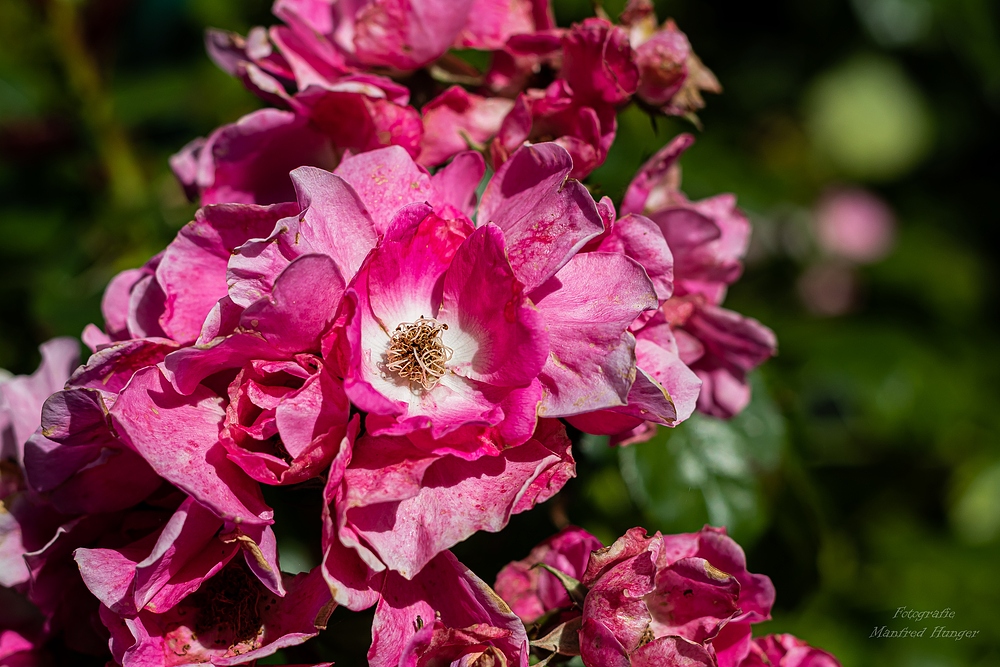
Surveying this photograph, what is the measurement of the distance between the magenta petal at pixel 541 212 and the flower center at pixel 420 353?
0.14 metres

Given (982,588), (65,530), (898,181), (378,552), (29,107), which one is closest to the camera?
(378,552)

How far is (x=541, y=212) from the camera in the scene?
2.57 feet

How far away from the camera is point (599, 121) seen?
0.95 metres

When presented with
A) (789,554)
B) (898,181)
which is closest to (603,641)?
(789,554)

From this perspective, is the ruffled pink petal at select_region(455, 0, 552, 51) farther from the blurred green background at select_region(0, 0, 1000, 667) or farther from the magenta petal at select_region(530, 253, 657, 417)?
the magenta petal at select_region(530, 253, 657, 417)

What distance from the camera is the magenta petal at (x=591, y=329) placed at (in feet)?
2.37

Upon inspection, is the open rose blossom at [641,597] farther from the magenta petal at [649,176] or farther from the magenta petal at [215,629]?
the magenta petal at [649,176]

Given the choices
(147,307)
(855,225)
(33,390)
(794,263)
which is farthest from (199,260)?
(855,225)

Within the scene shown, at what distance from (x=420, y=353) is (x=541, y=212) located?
202mm

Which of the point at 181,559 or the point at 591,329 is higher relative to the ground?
the point at 591,329

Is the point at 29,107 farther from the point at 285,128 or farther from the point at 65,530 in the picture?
the point at 65,530

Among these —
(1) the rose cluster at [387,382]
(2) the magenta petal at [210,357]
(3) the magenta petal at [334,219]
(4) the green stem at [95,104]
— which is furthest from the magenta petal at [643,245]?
(4) the green stem at [95,104]

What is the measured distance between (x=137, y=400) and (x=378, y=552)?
0.24m

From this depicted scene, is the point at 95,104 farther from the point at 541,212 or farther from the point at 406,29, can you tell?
the point at 541,212
